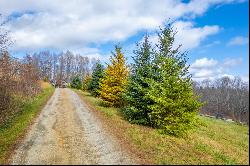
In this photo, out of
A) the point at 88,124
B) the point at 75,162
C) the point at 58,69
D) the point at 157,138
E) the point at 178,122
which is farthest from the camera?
the point at 58,69

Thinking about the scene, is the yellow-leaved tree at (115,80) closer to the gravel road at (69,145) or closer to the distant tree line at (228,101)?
the gravel road at (69,145)

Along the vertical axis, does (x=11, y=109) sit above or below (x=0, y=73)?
below

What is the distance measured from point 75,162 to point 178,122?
1023 centimetres

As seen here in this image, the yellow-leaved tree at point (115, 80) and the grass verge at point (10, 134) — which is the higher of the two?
the yellow-leaved tree at point (115, 80)

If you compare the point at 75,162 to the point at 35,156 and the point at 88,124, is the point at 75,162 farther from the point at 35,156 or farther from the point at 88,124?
the point at 88,124

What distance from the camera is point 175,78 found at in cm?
2317

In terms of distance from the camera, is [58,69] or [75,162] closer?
[75,162]

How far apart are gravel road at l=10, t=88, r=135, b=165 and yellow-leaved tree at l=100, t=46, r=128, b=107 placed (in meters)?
11.0

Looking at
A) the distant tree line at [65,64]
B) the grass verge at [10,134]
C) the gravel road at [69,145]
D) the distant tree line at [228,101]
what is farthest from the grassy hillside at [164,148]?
the distant tree line at [65,64]

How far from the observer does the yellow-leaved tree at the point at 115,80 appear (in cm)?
3694

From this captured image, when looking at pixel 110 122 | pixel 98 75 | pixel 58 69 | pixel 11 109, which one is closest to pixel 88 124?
pixel 110 122

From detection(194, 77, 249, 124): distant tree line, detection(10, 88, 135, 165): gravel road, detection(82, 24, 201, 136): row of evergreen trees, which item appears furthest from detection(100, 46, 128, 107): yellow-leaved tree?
detection(194, 77, 249, 124): distant tree line

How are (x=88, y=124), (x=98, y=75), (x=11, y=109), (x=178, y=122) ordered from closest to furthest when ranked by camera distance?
(x=178, y=122), (x=88, y=124), (x=11, y=109), (x=98, y=75)

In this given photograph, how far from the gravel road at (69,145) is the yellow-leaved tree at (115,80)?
11.0 metres
